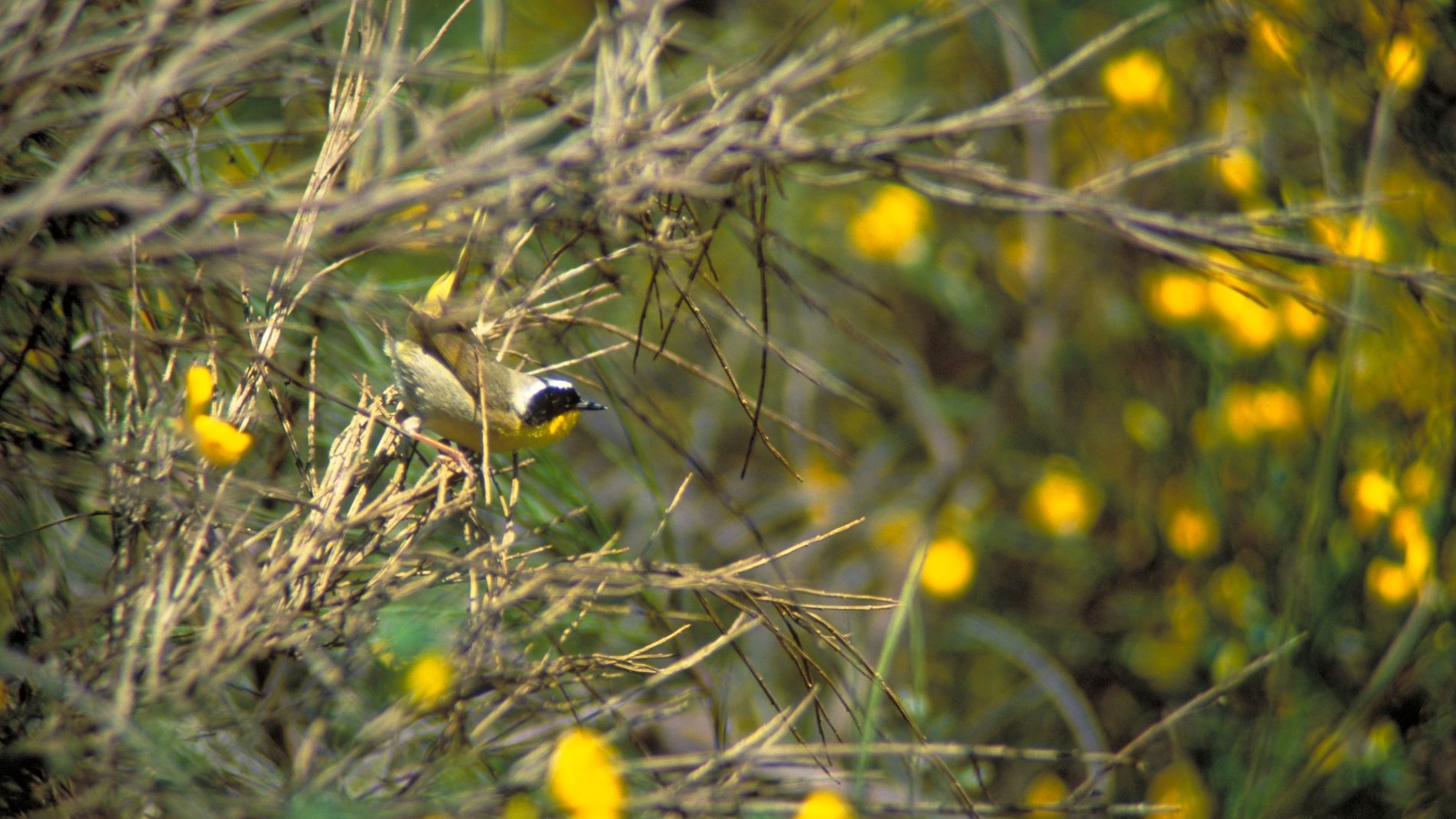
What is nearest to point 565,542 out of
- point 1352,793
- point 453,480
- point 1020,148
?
point 453,480

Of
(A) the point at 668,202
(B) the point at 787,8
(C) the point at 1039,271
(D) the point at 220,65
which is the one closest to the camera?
(D) the point at 220,65

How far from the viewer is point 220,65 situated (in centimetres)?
83

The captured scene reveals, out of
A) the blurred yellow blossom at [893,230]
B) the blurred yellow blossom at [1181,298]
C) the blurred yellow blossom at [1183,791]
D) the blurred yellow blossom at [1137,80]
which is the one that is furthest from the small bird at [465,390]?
the blurred yellow blossom at [1137,80]

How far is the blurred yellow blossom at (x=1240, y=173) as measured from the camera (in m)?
2.84

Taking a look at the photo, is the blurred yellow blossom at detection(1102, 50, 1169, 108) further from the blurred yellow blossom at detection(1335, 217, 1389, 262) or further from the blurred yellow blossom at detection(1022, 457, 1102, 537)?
the blurred yellow blossom at detection(1022, 457, 1102, 537)

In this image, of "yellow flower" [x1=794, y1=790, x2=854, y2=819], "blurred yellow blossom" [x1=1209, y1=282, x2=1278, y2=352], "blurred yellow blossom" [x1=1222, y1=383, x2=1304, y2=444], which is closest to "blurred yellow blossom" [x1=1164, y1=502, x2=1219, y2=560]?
"blurred yellow blossom" [x1=1222, y1=383, x2=1304, y2=444]

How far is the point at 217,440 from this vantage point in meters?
0.99

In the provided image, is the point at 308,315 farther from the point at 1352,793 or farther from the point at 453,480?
the point at 1352,793

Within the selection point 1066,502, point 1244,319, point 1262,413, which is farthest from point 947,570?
point 1244,319

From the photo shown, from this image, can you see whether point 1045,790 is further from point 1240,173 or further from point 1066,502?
point 1240,173

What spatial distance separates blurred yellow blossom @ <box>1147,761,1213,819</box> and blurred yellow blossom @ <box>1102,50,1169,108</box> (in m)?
1.89

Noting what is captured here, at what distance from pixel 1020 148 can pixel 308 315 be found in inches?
123

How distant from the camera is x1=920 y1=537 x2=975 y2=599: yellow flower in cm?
334

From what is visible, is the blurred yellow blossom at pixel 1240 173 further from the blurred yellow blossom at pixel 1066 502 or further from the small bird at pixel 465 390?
the small bird at pixel 465 390
